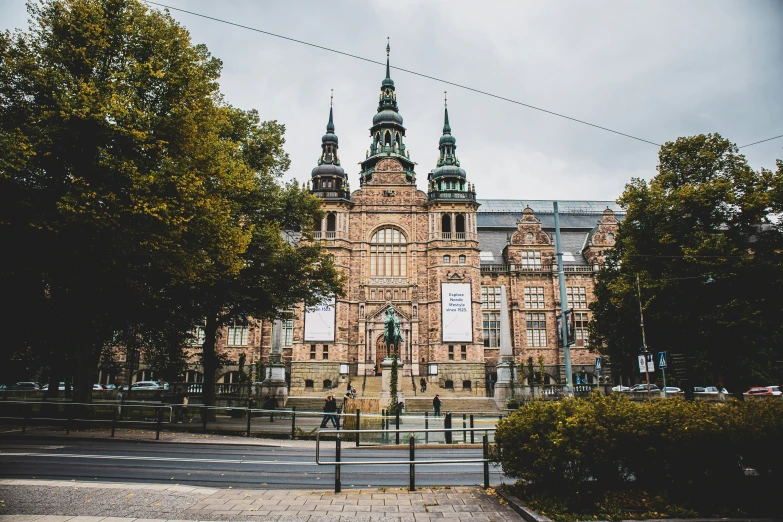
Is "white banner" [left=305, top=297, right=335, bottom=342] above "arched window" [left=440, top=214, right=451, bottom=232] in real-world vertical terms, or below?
below

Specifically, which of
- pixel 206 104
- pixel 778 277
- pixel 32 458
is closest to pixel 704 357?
pixel 778 277

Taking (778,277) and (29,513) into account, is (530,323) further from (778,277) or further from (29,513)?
(29,513)

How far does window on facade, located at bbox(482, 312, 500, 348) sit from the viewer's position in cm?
4744

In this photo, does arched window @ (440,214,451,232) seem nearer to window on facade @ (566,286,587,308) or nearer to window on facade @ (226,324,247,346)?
window on facade @ (566,286,587,308)

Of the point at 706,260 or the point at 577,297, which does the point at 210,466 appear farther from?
the point at 577,297

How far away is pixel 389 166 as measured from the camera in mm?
46344

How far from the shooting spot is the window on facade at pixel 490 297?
158ft

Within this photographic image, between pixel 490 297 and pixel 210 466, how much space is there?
40.8 meters

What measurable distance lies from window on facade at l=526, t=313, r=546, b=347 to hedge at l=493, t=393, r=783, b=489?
42064 mm

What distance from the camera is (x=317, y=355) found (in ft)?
138

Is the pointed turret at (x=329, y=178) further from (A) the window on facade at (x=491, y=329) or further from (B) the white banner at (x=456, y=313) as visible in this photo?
(A) the window on facade at (x=491, y=329)

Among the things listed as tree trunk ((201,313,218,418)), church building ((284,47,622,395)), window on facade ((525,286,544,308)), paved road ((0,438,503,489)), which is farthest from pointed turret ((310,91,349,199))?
paved road ((0,438,503,489))

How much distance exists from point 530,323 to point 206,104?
38715 mm

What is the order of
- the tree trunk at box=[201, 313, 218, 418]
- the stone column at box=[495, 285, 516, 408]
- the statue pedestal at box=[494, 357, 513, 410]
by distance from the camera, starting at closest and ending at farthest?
1. the tree trunk at box=[201, 313, 218, 418]
2. the statue pedestal at box=[494, 357, 513, 410]
3. the stone column at box=[495, 285, 516, 408]
